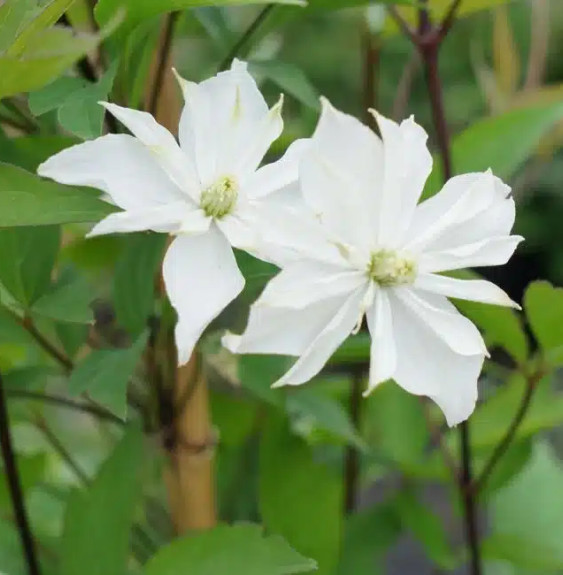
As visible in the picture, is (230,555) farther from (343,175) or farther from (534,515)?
(534,515)

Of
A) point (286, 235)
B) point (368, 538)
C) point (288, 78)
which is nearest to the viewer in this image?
point (286, 235)

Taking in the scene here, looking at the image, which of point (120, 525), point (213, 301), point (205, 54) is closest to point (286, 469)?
point (120, 525)

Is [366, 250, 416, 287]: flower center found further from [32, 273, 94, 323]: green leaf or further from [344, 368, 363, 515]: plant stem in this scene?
[344, 368, 363, 515]: plant stem

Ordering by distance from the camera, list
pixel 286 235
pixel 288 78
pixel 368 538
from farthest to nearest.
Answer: pixel 368 538 < pixel 288 78 < pixel 286 235

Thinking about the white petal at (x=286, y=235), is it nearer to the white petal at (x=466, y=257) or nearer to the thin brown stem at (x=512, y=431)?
the white petal at (x=466, y=257)

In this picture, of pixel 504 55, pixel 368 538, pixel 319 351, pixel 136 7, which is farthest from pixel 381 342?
pixel 504 55

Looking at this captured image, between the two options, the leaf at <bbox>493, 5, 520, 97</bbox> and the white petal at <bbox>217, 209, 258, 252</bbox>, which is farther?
the leaf at <bbox>493, 5, 520, 97</bbox>

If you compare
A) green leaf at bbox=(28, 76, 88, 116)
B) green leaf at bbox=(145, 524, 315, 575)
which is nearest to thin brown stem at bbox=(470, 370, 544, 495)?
green leaf at bbox=(145, 524, 315, 575)

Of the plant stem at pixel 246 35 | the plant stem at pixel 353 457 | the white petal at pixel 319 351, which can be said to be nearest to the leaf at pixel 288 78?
the plant stem at pixel 246 35
